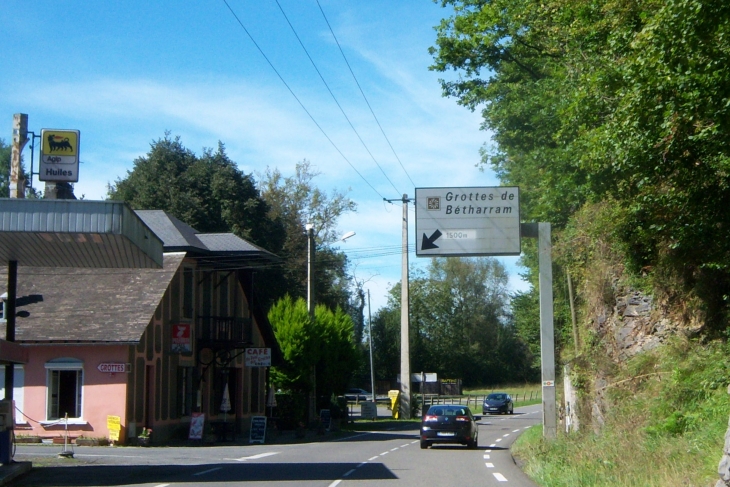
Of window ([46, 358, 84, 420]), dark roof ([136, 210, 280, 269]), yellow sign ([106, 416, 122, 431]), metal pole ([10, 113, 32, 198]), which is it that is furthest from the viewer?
dark roof ([136, 210, 280, 269])

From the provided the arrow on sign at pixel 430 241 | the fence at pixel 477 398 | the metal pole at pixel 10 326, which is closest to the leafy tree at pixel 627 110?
the arrow on sign at pixel 430 241

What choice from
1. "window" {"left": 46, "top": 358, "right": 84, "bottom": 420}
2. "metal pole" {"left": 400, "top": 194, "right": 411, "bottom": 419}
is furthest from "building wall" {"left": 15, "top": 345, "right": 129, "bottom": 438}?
"metal pole" {"left": 400, "top": 194, "right": 411, "bottom": 419}

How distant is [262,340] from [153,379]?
938cm

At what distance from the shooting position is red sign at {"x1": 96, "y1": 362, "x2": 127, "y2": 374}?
28.8m

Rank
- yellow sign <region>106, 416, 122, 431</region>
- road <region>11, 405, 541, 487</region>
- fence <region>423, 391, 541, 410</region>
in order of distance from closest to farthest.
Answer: road <region>11, 405, 541, 487</region> → yellow sign <region>106, 416, 122, 431</region> → fence <region>423, 391, 541, 410</region>

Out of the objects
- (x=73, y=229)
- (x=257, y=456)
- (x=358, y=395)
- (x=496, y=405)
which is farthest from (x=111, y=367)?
(x=358, y=395)

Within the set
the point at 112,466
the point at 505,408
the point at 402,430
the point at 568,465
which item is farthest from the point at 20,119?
the point at 505,408

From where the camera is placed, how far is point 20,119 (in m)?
17.6

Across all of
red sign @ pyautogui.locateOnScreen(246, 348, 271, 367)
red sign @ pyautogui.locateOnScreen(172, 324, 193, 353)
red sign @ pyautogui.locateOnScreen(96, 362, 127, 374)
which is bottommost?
red sign @ pyautogui.locateOnScreen(96, 362, 127, 374)

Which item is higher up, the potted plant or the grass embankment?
the grass embankment

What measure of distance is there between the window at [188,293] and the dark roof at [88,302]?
127cm

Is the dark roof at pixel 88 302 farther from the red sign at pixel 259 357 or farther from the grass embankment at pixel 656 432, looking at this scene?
the grass embankment at pixel 656 432

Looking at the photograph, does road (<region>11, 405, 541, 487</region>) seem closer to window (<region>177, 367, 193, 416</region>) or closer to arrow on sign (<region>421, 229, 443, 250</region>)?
arrow on sign (<region>421, 229, 443, 250</region>)

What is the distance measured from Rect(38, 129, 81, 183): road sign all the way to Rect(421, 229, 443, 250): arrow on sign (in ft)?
24.3
